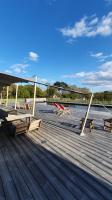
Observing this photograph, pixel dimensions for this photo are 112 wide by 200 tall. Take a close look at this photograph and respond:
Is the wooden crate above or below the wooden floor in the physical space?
above

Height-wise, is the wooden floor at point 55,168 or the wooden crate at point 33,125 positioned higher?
the wooden crate at point 33,125

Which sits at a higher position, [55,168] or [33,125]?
[33,125]

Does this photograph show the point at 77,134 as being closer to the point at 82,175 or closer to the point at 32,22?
the point at 82,175

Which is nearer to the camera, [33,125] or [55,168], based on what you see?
[55,168]

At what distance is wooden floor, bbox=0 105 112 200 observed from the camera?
10.4 ft

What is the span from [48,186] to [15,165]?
3.73 ft

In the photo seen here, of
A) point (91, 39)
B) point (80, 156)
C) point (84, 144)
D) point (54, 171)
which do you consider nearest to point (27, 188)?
point (54, 171)

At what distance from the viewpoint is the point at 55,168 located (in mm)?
4098

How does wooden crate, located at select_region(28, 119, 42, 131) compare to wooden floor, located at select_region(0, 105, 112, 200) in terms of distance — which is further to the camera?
wooden crate, located at select_region(28, 119, 42, 131)

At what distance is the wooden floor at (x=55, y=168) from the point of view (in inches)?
124

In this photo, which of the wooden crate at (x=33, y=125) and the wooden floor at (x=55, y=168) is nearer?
the wooden floor at (x=55, y=168)

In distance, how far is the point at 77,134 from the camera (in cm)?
718

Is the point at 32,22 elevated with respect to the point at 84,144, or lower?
elevated

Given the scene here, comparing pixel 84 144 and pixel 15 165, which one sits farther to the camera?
pixel 84 144
